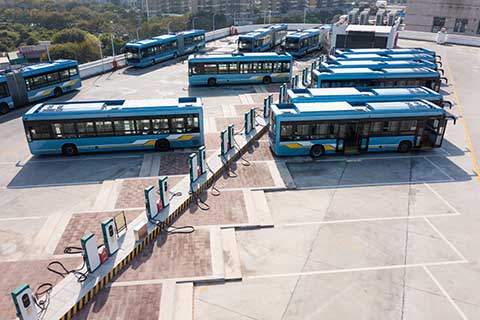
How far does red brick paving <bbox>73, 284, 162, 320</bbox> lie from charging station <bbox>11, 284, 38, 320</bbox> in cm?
139

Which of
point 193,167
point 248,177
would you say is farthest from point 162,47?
point 193,167

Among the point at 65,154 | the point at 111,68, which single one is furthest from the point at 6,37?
the point at 65,154

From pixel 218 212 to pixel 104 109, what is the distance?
10.2 meters

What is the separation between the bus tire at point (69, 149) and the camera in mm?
22203

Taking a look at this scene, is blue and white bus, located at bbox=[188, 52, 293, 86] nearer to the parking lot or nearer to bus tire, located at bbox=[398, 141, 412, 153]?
the parking lot

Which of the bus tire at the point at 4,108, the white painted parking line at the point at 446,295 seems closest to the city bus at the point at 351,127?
A: the white painted parking line at the point at 446,295

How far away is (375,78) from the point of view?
29969mm

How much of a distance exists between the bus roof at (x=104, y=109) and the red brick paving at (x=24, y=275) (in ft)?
33.1

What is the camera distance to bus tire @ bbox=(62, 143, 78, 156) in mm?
22203

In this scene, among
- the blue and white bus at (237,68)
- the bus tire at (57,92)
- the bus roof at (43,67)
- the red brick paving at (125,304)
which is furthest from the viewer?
the blue and white bus at (237,68)

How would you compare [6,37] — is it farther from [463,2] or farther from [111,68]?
[463,2]

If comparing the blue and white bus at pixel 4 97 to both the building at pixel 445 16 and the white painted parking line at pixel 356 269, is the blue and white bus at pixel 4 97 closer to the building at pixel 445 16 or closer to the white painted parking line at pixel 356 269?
the white painted parking line at pixel 356 269

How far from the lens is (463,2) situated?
87.8 metres

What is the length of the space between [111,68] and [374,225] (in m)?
37.5
